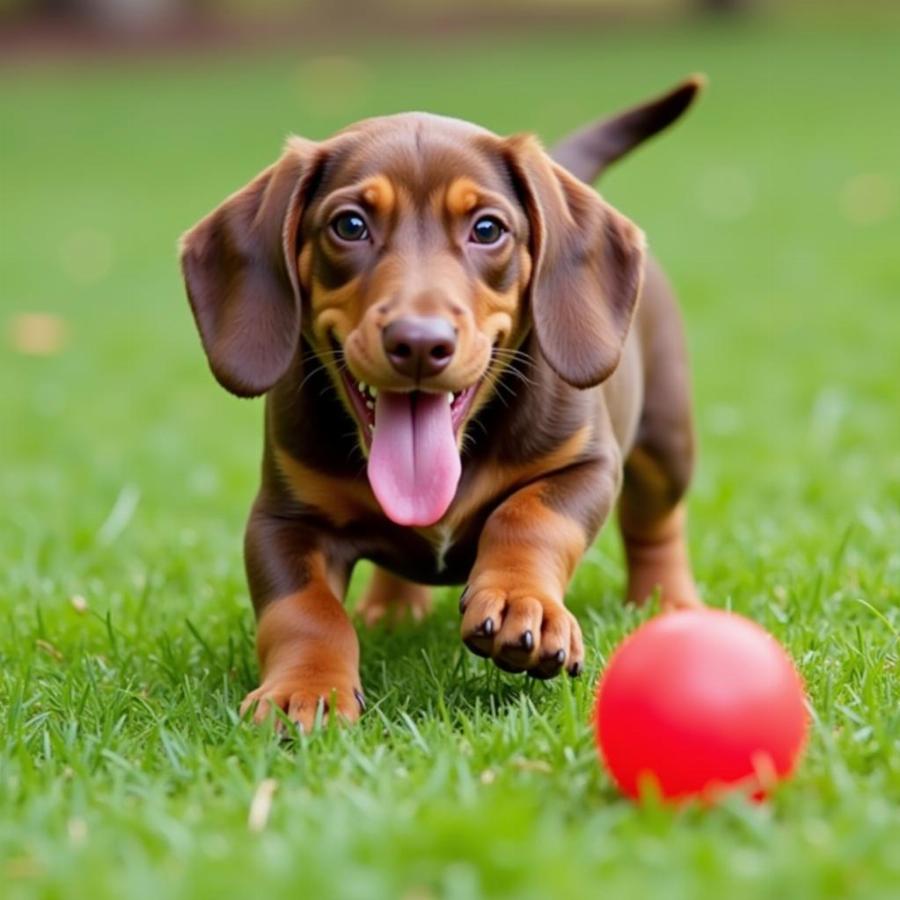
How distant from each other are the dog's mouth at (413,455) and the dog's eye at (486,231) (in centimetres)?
34

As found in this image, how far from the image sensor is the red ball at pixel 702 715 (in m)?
2.58

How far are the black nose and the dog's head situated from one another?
0.12 feet

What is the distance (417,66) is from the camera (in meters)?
22.2

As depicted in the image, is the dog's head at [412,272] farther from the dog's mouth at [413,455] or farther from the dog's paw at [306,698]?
the dog's paw at [306,698]

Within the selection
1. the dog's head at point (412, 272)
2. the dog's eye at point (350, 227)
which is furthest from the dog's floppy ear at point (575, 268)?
the dog's eye at point (350, 227)

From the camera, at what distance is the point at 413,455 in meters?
3.37

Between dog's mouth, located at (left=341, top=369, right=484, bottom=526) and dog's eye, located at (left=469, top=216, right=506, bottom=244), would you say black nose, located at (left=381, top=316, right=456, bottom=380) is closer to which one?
dog's mouth, located at (left=341, top=369, right=484, bottom=526)

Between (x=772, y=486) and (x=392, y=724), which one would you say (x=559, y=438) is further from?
(x=772, y=486)

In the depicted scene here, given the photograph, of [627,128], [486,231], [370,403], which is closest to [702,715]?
[370,403]

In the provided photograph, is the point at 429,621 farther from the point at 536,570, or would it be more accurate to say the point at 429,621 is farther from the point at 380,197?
the point at 380,197

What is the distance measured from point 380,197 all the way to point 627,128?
1444 mm

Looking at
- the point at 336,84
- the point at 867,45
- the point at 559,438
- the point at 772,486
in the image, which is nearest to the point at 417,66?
the point at 336,84

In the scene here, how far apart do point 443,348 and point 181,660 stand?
105cm

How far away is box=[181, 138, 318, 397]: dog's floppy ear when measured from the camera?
3559 mm
